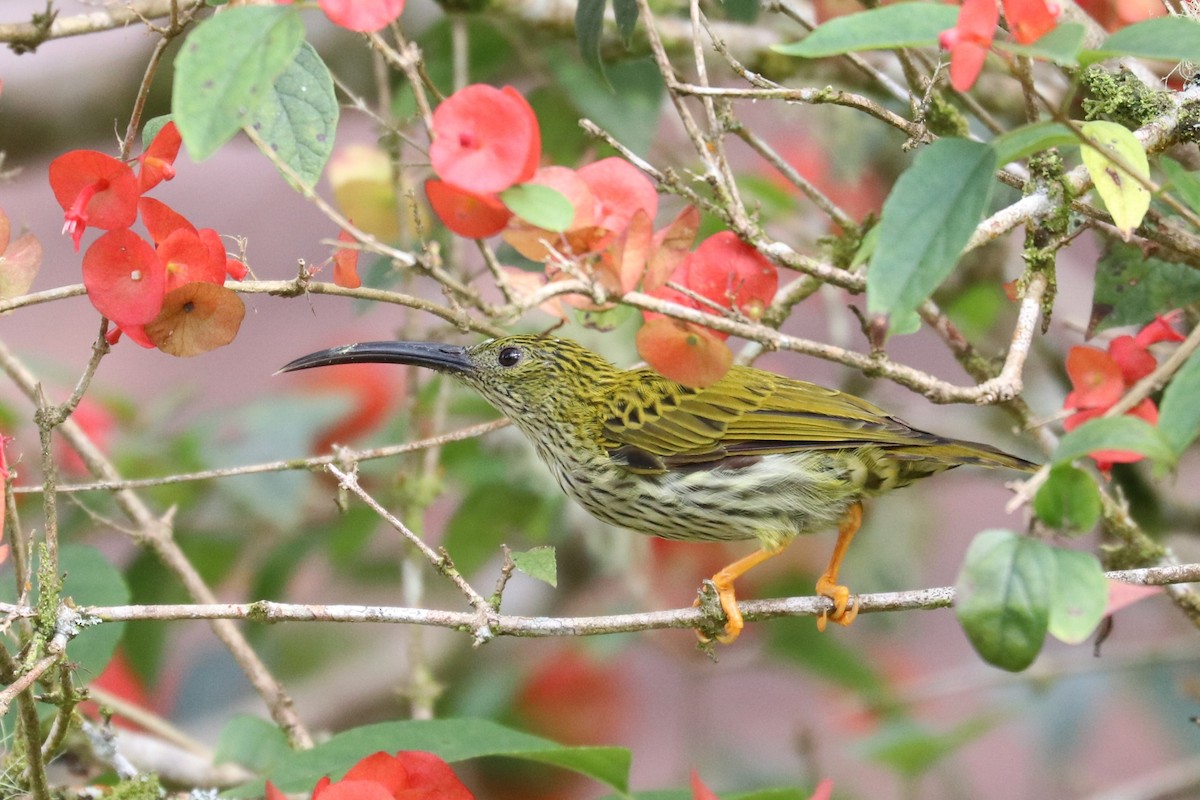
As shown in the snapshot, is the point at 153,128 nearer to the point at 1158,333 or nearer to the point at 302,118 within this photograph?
the point at 302,118

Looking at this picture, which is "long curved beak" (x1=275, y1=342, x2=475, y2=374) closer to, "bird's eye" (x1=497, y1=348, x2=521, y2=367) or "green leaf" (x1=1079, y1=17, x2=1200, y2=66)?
"bird's eye" (x1=497, y1=348, x2=521, y2=367)

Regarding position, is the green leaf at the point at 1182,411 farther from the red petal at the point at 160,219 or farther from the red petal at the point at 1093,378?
the red petal at the point at 160,219

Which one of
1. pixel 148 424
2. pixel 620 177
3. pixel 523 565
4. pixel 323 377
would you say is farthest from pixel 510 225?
pixel 323 377

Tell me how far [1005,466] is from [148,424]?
96.1 inches

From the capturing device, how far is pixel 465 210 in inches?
70.5

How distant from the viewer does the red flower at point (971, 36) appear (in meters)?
1.38

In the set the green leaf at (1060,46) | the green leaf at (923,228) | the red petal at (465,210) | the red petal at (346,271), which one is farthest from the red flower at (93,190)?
the green leaf at (1060,46)

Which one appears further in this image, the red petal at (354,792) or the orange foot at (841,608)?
the orange foot at (841,608)

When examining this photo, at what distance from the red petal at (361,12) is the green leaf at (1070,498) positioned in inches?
36.2

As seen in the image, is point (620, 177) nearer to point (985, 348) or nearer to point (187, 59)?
point (187, 59)

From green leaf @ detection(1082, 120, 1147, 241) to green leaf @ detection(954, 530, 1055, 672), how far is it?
599 mm

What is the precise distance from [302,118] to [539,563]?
0.64 metres

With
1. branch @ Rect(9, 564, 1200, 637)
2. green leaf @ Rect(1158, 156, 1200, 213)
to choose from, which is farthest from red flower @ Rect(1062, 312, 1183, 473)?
green leaf @ Rect(1158, 156, 1200, 213)

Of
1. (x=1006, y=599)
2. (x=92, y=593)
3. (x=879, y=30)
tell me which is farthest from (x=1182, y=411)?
(x=92, y=593)
